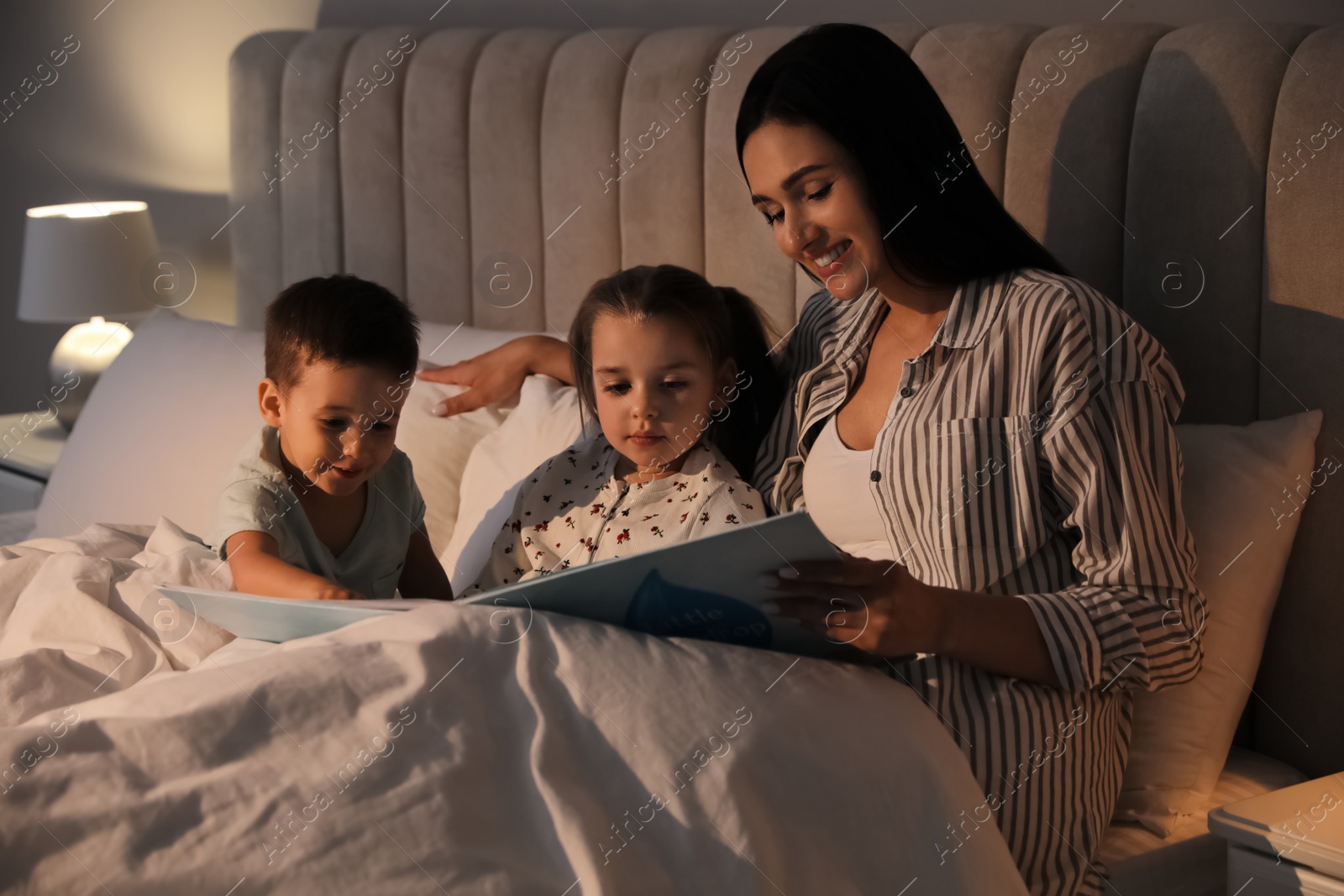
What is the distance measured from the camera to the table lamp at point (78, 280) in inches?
102

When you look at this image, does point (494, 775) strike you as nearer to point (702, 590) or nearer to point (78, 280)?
point (702, 590)

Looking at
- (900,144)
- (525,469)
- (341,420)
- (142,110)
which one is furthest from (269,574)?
(142,110)

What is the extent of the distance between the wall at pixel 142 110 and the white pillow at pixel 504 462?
35.2 inches

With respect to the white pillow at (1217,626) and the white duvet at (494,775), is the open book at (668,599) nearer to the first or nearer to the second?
the white duvet at (494,775)

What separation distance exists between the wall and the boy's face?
3.63ft

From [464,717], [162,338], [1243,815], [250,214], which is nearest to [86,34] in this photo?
[250,214]

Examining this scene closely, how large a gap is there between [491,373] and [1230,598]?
3.43ft

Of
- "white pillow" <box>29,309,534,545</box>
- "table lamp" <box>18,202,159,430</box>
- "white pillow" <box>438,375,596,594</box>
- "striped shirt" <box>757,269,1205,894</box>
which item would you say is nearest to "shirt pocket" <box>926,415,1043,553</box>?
"striped shirt" <box>757,269,1205,894</box>

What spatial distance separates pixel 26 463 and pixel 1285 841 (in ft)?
7.81

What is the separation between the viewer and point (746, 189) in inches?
68.9

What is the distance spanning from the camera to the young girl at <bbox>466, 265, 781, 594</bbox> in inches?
53.3

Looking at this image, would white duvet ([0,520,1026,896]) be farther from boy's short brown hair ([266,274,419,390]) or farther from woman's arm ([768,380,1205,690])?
boy's short brown hair ([266,274,419,390])

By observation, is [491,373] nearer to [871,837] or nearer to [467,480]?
[467,480]

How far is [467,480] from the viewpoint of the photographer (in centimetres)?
165
